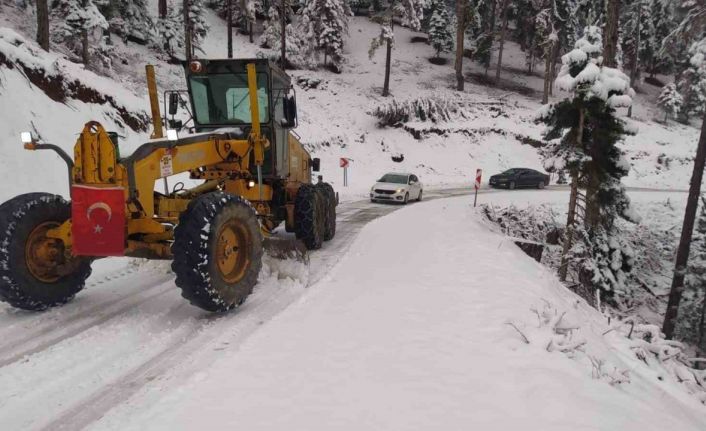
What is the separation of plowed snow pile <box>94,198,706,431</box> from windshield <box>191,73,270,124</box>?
3.24 meters

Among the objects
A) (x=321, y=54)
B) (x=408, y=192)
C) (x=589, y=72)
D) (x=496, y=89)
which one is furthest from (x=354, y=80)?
(x=589, y=72)

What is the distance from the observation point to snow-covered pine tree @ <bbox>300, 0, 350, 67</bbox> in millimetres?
40156

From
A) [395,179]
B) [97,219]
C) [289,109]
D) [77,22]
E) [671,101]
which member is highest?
[671,101]

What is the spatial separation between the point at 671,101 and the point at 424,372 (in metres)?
54.6

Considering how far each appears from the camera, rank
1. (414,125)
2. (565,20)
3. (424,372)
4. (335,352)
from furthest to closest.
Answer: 1. (565,20)
2. (414,125)
3. (335,352)
4. (424,372)

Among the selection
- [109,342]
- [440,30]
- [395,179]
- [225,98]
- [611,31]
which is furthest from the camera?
[440,30]

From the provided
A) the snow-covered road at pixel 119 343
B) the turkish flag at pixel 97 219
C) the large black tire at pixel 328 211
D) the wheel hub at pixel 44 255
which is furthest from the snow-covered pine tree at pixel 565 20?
the wheel hub at pixel 44 255

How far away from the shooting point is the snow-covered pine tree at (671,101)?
152 feet

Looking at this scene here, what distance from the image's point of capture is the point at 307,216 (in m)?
8.98

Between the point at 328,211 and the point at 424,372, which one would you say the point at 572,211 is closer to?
the point at 328,211

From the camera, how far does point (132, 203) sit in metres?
4.91

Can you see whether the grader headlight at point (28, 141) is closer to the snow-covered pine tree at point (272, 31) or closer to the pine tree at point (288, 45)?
the pine tree at point (288, 45)

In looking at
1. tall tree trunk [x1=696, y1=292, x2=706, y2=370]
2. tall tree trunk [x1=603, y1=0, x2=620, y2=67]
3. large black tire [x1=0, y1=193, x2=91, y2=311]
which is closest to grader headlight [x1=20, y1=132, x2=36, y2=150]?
large black tire [x1=0, y1=193, x2=91, y2=311]

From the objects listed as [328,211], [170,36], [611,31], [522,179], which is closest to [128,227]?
[328,211]
